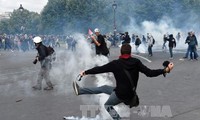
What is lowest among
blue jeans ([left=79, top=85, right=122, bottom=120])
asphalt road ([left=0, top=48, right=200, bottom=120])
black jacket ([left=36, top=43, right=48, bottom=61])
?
asphalt road ([left=0, top=48, right=200, bottom=120])

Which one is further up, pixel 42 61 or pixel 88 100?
pixel 42 61

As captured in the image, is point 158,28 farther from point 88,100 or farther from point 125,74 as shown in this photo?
point 125,74

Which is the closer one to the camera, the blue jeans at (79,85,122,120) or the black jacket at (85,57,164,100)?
the black jacket at (85,57,164,100)

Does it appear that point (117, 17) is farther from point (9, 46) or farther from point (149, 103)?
point (149, 103)

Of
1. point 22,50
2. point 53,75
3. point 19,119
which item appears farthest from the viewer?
point 22,50

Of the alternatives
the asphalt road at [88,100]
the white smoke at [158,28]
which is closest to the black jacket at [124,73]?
the asphalt road at [88,100]

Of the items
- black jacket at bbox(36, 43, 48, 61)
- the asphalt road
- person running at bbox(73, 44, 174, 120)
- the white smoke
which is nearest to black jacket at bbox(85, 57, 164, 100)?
person running at bbox(73, 44, 174, 120)

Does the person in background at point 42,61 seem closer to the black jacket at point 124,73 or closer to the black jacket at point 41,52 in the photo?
the black jacket at point 41,52

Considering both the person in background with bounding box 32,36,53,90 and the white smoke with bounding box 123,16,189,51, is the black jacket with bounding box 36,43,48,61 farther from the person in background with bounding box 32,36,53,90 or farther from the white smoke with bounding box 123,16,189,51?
the white smoke with bounding box 123,16,189,51

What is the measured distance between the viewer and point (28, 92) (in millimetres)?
10133

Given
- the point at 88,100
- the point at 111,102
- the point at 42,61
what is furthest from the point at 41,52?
the point at 111,102

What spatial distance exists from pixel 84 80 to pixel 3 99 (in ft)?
11.8

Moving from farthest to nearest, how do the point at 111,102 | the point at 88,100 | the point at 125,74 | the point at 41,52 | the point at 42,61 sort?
1. the point at 42,61
2. the point at 41,52
3. the point at 88,100
4. the point at 111,102
5. the point at 125,74

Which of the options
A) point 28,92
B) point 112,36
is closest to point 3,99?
point 28,92
